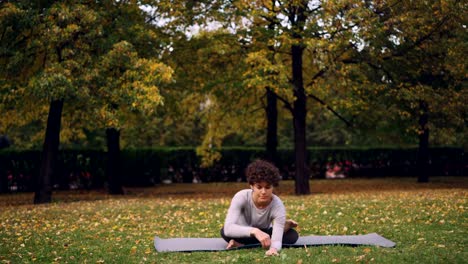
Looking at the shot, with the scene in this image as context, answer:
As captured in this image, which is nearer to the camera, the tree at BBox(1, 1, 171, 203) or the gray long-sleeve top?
the gray long-sleeve top

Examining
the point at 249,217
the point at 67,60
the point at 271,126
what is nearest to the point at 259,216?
the point at 249,217

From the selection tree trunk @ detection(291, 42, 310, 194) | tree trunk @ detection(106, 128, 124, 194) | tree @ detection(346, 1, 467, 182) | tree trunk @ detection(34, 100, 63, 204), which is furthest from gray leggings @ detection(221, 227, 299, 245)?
tree trunk @ detection(106, 128, 124, 194)

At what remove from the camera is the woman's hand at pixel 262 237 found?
7.41 metres

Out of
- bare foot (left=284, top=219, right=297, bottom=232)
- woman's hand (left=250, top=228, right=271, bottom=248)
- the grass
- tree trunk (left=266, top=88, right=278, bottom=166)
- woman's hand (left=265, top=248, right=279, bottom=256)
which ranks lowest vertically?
the grass

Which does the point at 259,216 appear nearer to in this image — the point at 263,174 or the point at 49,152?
the point at 263,174


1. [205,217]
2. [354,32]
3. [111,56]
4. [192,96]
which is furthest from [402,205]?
[192,96]

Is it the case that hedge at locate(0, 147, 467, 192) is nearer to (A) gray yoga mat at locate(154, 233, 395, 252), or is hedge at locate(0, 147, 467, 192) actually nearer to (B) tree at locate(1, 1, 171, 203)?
(B) tree at locate(1, 1, 171, 203)

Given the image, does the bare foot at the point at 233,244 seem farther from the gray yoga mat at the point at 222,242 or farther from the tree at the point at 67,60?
the tree at the point at 67,60

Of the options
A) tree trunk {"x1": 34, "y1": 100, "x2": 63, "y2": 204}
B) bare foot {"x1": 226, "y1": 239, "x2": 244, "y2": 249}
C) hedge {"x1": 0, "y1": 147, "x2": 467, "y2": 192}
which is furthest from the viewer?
hedge {"x1": 0, "y1": 147, "x2": 467, "y2": 192}

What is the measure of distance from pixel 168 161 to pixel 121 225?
17250mm

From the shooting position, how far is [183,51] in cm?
2025

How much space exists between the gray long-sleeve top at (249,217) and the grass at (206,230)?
257 millimetres

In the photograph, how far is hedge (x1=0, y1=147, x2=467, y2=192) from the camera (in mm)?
24266

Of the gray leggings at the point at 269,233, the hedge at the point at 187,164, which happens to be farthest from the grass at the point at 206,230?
the hedge at the point at 187,164
